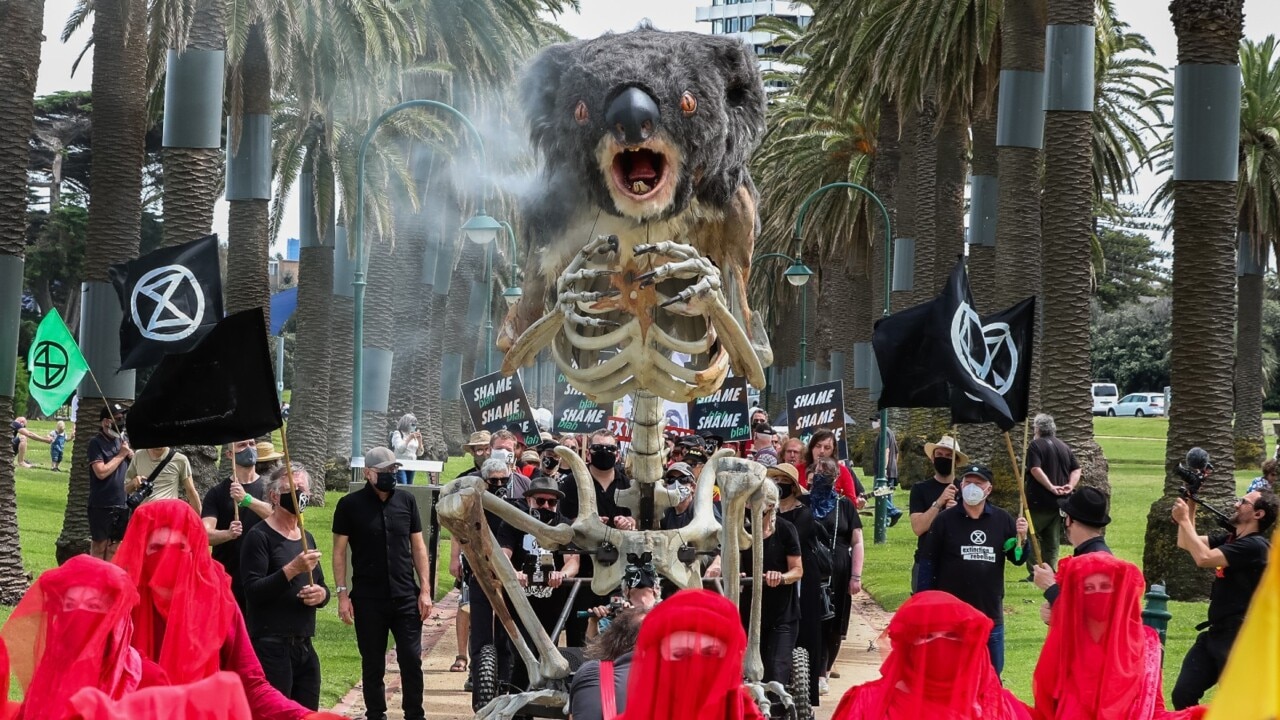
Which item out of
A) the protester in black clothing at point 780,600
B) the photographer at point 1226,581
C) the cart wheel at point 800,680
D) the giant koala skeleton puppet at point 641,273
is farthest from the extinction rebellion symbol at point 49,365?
the photographer at point 1226,581

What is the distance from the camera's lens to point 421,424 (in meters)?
41.0

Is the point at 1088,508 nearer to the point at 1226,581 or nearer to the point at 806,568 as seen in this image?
the point at 1226,581

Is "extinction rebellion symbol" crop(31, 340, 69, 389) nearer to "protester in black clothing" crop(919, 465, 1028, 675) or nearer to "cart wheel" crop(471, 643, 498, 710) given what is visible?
"cart wheel" crop(471, 643, 498, 710)

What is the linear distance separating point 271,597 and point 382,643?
1.62 m

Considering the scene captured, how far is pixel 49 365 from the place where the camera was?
1531 cm

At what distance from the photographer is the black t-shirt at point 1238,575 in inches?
407

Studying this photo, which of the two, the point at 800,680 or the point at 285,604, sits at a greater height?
the point at 285,604

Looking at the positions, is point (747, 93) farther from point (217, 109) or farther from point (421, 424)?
point (421, 424)

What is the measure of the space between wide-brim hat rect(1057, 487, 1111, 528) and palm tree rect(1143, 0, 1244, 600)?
8.02 m

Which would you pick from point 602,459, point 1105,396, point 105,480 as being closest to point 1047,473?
point 602,459

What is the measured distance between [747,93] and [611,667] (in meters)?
4.23

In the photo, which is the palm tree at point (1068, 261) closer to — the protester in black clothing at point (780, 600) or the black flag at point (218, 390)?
the protester in black clothing at point (780, 600)

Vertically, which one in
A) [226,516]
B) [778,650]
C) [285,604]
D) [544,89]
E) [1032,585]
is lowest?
[1032,585]

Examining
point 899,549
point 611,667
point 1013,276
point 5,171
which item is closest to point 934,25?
point 1013,276
